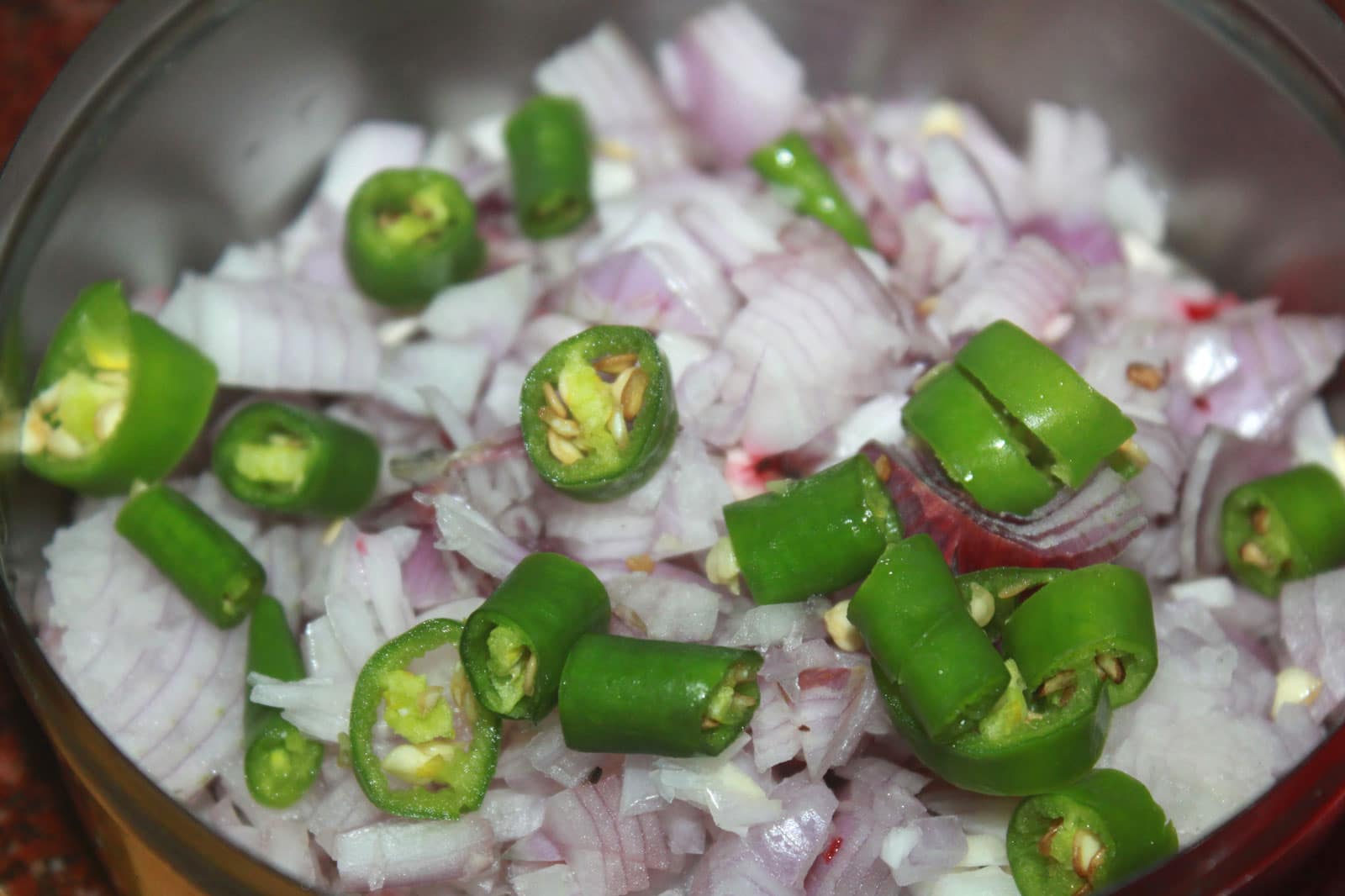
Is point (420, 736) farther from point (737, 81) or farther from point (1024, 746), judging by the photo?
point (737, 81)

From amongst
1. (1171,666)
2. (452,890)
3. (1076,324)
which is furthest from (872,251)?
(452,890)

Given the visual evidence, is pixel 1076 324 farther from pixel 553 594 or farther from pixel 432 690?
pixel 432 690

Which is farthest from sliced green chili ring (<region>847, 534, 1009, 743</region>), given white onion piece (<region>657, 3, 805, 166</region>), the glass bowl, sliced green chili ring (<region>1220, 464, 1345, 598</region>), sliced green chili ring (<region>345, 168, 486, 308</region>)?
white onion piece (<region>657, 3, 805, 166</region>)

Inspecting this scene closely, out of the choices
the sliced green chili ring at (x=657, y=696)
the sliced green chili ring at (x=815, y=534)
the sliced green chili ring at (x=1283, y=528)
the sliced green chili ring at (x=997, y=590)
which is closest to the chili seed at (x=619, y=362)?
the sliced green chili ring at (x=815, y=534)

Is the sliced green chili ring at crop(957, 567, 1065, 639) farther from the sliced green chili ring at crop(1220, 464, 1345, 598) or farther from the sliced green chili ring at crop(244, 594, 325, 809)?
the sliced green chili ring at crop(244, 594, 325, 809)

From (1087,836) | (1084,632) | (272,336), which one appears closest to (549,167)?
(272,336)
